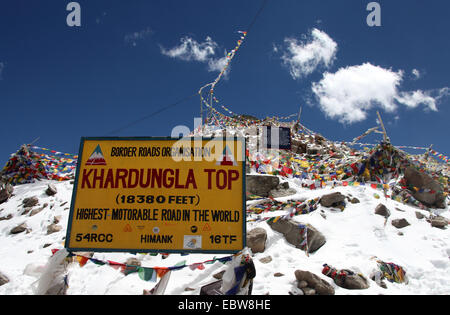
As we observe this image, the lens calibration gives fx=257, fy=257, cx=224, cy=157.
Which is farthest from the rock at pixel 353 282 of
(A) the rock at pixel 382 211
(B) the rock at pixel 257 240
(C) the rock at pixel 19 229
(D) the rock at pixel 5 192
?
(D) the rock at pixel 5 192

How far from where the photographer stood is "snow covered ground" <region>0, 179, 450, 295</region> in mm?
5758

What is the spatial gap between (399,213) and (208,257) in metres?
6.28

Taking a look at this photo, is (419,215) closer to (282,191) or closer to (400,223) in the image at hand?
(400,223)

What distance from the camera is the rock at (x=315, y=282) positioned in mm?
5230

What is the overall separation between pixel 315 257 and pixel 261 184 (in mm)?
5092

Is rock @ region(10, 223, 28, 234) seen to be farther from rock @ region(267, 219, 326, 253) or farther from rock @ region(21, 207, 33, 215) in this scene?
rock @ region(267, 219, 326, 253)

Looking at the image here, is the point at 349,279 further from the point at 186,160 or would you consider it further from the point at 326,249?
the point at 186,160

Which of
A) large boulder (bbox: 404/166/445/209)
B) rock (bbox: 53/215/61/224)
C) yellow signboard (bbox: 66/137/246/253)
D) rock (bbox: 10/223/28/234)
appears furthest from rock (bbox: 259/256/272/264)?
rock (bbox: 10/223/28/234)

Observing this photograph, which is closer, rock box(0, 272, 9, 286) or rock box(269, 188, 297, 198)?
rock box(0, 272, 9, 286)

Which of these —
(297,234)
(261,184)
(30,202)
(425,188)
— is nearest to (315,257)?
(297,234)

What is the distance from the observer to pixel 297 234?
7285mm

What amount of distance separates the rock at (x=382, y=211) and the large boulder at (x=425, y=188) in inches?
110

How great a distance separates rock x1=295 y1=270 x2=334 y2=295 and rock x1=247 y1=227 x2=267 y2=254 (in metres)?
1.53

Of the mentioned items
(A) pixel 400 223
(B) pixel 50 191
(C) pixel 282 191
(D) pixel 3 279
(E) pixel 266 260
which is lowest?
(D) pixel 3 279
